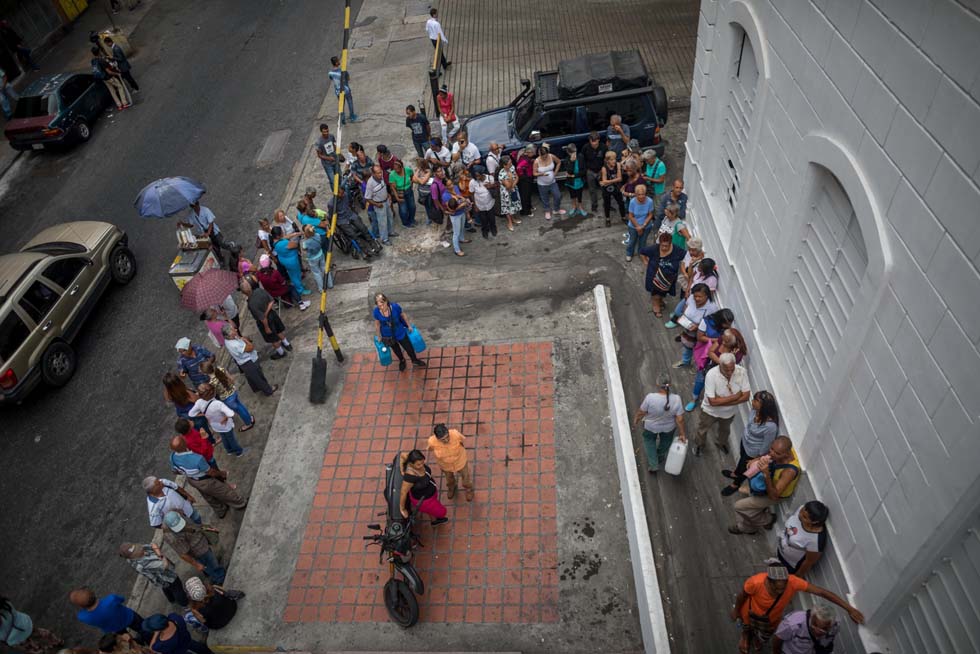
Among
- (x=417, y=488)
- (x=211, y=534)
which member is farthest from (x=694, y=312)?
(x=211, y=534)

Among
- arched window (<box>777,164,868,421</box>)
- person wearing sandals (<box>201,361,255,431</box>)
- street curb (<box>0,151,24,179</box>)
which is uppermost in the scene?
arched window (<box>777,164,868,421</box>)

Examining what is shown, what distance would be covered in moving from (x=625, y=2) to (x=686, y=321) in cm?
1473

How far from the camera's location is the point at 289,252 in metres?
11.2

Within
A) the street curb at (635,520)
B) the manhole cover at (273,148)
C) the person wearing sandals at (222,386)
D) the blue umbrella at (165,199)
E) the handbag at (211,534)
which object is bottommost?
the handbag at (211,534)

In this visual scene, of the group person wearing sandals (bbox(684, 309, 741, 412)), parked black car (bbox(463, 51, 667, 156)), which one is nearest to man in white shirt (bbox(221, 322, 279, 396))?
parked black car (bbox(463, 51, 667, 156))

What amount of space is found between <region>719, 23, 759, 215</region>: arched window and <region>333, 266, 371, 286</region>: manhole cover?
21.1ft

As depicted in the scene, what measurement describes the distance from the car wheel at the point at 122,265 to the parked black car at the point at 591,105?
24.3 ft

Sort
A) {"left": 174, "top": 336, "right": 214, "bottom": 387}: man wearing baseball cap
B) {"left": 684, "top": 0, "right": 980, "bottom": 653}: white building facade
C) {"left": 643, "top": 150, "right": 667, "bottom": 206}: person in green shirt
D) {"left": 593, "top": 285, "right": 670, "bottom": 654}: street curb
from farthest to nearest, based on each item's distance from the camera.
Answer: {"left": 643, "top": 150, "right": 667, "bottom": 206}: person in green shirt → {"left": 174, "top": 336, "right": 214, "bottom": 387}: man wearing baseball cap → {"left": 593, "top": 285, "right": 670, "bottom": 654}: street curb → {"left": 684, "top": 0, "right": 980, "bottom": 653}: white building facade

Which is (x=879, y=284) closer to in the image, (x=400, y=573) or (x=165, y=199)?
(x=400, y=573)

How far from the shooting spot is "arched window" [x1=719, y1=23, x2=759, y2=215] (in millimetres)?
8180

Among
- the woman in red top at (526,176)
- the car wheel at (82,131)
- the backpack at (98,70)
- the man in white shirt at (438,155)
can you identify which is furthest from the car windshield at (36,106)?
the woman in red top at (526,176)

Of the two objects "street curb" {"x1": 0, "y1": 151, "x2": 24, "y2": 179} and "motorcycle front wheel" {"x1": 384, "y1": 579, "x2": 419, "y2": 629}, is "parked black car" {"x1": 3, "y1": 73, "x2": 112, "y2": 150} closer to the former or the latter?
"street curb" {"x1": 0, "y1": 151, "x2": 24, "y2": 179}

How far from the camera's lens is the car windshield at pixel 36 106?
1695 centimetres

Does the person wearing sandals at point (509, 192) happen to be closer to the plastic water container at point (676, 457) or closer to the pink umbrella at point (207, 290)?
the pink umbrella at point (207, 290)
